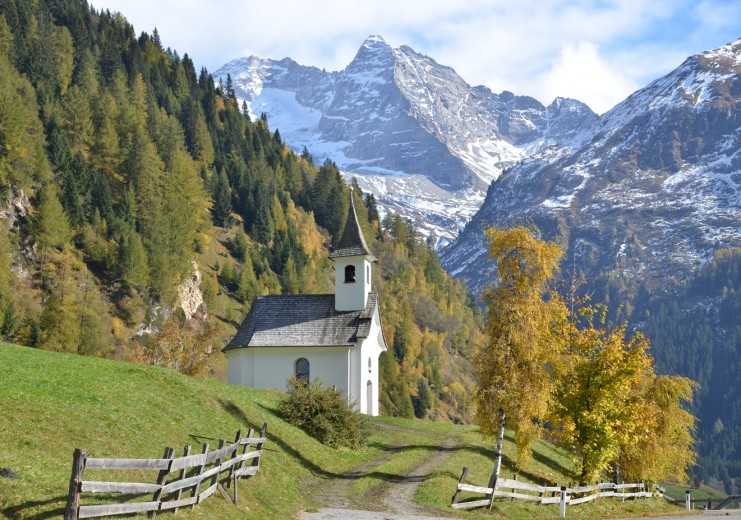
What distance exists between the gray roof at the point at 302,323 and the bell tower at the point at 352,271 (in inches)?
28.4

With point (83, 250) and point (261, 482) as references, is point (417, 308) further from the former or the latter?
point (261, 482)

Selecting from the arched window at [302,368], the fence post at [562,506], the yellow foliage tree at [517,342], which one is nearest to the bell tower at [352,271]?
the arched window at [302,368]

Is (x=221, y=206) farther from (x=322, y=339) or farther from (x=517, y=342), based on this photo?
(x=517, y=342)

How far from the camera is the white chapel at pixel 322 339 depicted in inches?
2446

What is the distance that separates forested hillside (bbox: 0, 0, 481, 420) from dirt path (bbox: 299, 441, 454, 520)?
33860mm

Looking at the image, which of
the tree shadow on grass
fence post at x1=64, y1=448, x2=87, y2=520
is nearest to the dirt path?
the tree shadow on grass

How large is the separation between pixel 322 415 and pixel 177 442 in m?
14.8

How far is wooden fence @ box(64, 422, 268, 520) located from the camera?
17.8m

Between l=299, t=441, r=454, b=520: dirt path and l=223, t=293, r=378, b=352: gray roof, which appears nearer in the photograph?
l=299, t=441, r=454, b=520: dirt path

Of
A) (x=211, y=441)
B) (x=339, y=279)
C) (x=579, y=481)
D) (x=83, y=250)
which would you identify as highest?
(x=83, y=250)

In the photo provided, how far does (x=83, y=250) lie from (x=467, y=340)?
106735 mm

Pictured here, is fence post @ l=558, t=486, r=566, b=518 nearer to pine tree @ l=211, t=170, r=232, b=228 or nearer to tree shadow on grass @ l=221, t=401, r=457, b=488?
tree shadow on grass @ l=221, t=401, r=457, b=488

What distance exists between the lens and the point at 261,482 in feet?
100

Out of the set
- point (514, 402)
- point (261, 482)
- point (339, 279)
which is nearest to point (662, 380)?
point (514, 402)
